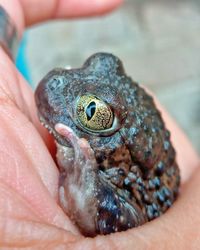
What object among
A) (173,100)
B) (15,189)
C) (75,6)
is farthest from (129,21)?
(15,189)

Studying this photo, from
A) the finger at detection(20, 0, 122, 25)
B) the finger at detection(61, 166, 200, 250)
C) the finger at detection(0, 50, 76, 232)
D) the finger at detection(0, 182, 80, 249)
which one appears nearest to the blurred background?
the finger at detection(20, 0, 122, 25)

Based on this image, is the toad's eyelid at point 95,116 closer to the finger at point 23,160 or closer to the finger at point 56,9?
the finger at point 23,160

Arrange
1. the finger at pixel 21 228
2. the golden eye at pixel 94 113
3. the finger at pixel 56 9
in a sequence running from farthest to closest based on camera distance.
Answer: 1. the finger at pixel 56 9
2. the golden eye at pixel 94 113
3. the finger at pixel 21 228

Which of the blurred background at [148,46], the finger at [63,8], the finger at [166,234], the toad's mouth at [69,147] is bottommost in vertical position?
the blurred background at [148,46]

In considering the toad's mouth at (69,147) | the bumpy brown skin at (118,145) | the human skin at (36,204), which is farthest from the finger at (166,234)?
the toad's mouth at (69,147)

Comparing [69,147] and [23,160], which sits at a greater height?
[23,160]

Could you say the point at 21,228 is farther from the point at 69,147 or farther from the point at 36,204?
the point at 69,147

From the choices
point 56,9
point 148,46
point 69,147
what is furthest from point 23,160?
point 148,46
